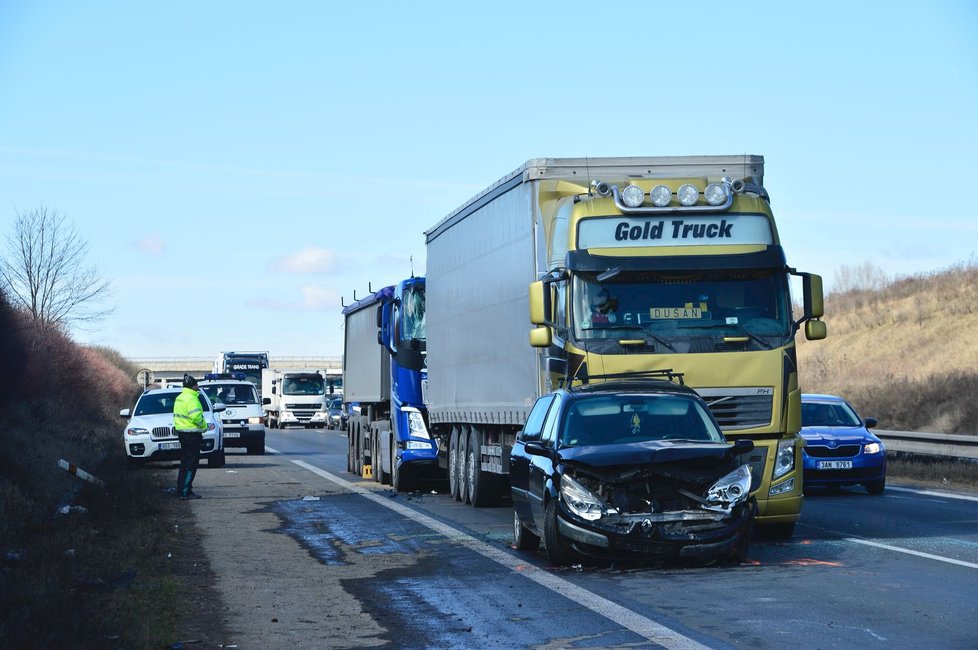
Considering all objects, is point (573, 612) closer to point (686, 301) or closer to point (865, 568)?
point (865, 568)

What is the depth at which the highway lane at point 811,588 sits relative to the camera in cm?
913

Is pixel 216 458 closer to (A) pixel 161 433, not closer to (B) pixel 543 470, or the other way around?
(A) pixel 161 433

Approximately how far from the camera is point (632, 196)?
50.2 ft

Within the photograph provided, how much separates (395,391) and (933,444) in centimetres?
911

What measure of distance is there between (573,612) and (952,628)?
2.53m

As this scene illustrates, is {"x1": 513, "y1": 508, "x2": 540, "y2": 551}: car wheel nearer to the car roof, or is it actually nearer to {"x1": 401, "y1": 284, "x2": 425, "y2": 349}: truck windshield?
the car roof

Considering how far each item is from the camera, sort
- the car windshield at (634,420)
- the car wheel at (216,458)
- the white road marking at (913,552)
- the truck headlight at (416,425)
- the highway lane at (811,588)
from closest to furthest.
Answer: the highway lane at (811,588), the white road marking at (913,552), the car windshield at (634,420), the truck headlight at (416,425), the car wheel at (216,458)

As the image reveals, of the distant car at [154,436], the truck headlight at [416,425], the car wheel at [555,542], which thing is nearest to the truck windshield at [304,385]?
the distant car at [154,436]

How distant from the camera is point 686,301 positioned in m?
15.1

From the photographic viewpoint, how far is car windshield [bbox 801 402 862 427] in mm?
21922

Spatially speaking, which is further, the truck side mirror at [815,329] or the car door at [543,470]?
the truck side mirror at [815,329]

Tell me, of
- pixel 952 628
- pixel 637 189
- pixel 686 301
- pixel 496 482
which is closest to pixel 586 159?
pixel 637 189

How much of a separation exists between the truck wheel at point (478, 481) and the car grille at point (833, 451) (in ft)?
15.4

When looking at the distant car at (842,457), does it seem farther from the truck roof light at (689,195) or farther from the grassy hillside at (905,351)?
the grassy hillside at (905,351)
